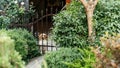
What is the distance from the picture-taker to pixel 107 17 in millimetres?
7652

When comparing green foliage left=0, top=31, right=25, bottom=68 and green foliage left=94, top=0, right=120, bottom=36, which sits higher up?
green foliage left=0, top=31, right=25, bottom=68

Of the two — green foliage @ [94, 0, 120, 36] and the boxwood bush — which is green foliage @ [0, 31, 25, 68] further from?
green foliage @ [94, 0, 120, 36]

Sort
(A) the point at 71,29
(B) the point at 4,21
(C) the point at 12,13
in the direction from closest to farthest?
1. (A) the point at 71,29
2. (B) the point at 4,21
3. (C) the point at 12,13

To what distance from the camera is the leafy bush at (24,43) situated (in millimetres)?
8255

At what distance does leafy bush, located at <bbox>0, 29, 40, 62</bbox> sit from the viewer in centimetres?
825

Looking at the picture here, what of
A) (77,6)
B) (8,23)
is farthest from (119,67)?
(8,23)

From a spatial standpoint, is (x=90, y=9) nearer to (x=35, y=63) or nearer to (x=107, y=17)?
(x=107, y=17)

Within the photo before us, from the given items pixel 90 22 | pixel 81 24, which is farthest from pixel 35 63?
pixel 90 22

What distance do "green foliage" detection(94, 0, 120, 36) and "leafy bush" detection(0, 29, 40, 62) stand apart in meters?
1.88

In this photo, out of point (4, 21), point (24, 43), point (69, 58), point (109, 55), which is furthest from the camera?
point (4, 21)

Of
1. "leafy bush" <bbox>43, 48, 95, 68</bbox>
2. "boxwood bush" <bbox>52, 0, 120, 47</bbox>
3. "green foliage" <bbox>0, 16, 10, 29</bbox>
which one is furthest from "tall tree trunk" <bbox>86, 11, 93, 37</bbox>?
"green foliage" <bbox>0, 16, 10, 29</bbox>

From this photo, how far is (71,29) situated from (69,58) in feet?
2.61

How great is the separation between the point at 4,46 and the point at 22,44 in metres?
4.74

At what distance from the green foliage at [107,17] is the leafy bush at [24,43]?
6.16ft
